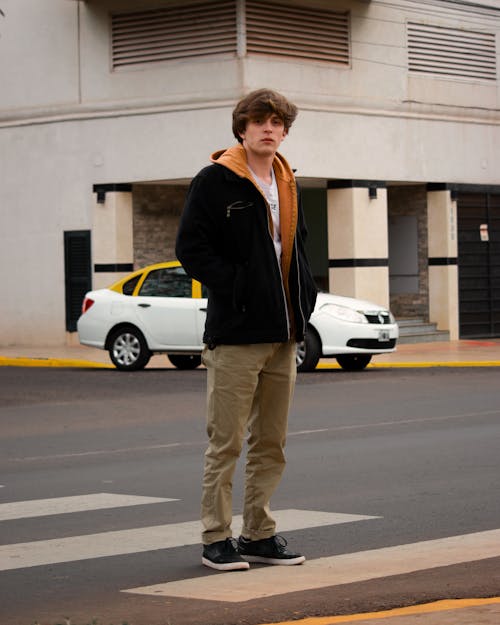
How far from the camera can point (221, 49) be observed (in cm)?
2738

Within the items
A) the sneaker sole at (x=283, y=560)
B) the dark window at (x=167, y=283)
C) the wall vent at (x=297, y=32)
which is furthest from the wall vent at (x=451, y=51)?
the sneaker sole at (x=283, y=560)

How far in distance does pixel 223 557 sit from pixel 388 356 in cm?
1853

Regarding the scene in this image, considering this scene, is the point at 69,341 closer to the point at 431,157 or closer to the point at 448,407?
the point at 431,157

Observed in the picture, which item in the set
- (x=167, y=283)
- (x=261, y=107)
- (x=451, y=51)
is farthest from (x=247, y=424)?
(x=451, y=51)

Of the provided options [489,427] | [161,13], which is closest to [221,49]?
[161,13]

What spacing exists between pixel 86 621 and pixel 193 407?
10.7 metres

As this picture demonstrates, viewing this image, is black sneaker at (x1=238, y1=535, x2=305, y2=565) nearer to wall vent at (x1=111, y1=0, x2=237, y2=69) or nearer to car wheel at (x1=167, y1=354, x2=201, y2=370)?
car wheel at (x1=167, y1=354, x2=201, y2=370)

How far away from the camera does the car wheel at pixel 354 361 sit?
74.2 feet

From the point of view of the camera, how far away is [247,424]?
295 inches

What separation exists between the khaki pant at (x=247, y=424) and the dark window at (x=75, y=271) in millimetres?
22110

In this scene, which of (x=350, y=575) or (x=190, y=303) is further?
(x=190, y=303)

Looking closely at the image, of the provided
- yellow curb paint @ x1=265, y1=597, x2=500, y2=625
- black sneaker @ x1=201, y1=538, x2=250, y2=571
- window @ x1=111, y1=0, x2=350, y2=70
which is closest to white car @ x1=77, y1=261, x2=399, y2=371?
window @ x1=111, y1=0, x2=350, y2=70

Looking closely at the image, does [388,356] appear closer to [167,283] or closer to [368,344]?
[368,344]

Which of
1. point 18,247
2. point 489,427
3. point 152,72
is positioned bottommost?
point 489,427
